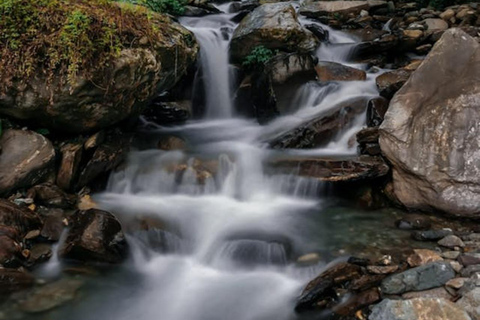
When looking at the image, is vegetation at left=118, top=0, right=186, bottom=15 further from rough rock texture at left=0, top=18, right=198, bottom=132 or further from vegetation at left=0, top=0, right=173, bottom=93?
vegetation at left=0, top=0, right=173, bottom=93

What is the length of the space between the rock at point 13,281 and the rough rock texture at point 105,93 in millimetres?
2196

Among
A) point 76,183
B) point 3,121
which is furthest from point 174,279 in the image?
point 3,121

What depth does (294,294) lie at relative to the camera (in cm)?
392

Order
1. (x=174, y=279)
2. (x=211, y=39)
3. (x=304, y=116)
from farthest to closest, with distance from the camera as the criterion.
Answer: (x=211, y=39)
(x=304, y=116)
(x=174, y=279)

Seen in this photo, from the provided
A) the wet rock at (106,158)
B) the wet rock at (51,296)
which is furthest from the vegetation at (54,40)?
the wet rock at (51,296)

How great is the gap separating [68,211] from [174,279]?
1683 millimetres

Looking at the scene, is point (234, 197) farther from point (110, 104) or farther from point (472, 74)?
point (472, 74)

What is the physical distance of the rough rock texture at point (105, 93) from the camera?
5.20 metres

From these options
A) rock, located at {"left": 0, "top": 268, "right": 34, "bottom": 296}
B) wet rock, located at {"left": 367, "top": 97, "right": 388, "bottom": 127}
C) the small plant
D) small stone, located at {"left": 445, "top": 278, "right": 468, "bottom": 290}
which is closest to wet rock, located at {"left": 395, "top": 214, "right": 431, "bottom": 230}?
small stone, located at {"left": 445, "top": 278, "right": 468, "bottom": 290}

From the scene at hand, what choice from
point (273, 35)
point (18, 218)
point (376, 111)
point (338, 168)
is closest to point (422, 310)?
point (338, 168)

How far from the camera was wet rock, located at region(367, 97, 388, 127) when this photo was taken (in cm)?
670

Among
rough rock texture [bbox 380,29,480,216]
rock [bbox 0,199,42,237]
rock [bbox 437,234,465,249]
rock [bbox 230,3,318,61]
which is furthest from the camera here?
rock [bbox 230,3,318,61]

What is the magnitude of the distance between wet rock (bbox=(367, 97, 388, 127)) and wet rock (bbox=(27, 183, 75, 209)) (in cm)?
451

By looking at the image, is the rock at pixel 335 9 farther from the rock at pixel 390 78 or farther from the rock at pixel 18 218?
the rock at pixel 18 218
